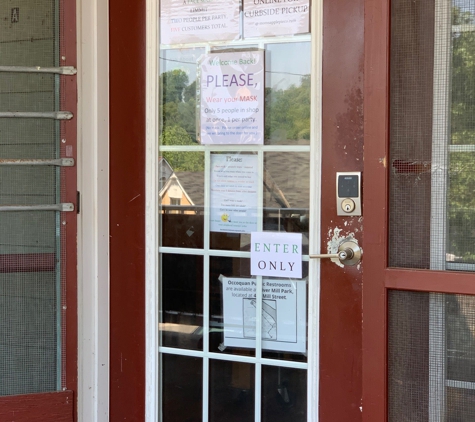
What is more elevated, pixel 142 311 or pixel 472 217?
pixel 472 217

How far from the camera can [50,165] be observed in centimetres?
207

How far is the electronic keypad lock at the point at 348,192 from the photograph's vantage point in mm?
1836

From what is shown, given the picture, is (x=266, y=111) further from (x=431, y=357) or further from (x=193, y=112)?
(x=431, y=357)

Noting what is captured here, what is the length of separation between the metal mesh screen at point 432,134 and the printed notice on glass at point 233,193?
1.81 ft

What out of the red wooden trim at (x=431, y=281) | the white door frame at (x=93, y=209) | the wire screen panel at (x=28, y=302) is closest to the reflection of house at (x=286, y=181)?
the red wooden trim at (x=431, y=281)

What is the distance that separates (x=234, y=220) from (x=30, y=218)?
2.87ft

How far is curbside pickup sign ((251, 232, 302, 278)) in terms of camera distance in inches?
76.1

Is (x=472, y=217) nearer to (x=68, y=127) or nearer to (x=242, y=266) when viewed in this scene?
(x=242, y=266)

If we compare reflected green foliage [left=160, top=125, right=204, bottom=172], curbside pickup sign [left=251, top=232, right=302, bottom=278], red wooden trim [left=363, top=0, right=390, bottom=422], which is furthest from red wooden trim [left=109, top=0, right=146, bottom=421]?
red wooden trim [left=363, top=0, right=390, bottom=422]

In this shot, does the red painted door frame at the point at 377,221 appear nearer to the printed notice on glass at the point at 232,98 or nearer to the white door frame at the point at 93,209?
the printed notice on glass at the point at 232,98

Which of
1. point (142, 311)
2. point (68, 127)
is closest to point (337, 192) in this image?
point (142, 311)

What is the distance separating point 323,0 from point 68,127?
1156 mm

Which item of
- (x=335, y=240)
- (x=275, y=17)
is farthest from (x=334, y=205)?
(x=275, y=17)


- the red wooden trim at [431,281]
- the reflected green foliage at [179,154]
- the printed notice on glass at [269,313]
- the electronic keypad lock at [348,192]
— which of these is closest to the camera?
the red wooden trim at [431,281]
